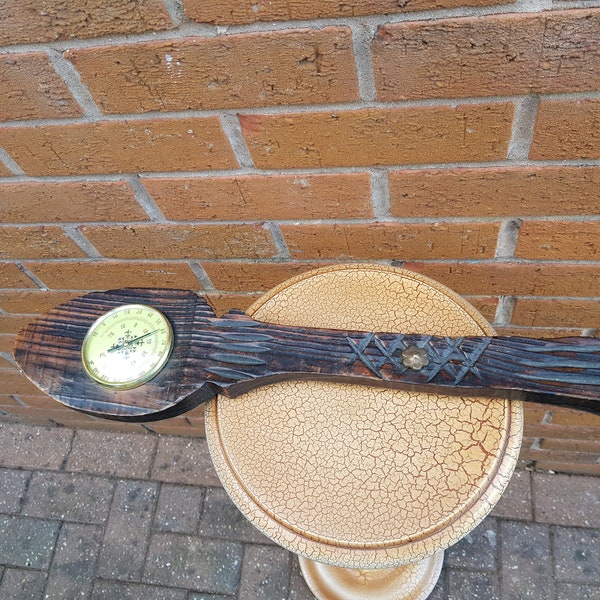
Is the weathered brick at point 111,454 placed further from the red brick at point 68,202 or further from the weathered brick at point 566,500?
the weathered brick at point 566,500

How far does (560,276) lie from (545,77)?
1.55 ft

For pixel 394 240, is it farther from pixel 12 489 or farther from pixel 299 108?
pixel 12 489

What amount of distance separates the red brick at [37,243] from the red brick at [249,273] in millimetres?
→ 312

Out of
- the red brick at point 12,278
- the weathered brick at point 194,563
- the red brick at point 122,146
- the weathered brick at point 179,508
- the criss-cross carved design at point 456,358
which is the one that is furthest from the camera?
the weathered brick at point 179,508

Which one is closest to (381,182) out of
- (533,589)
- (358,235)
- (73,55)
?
(358,235)

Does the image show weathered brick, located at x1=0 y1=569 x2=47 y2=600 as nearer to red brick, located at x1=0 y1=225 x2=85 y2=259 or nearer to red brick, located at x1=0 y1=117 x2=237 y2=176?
red brick, located at x1=0 y1=225 x2=85 y2=259

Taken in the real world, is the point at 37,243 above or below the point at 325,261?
above

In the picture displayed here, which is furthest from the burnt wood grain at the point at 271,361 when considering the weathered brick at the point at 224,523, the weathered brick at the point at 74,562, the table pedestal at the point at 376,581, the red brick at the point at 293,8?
the weathered brick at the point at 74,562

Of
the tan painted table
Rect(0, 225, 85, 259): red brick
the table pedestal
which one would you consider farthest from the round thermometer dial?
the table pedestal

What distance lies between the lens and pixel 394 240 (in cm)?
106

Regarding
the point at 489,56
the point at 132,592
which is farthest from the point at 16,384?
the point at 489,56

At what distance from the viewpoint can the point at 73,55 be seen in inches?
31.6

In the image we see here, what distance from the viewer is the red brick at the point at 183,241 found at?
1109mm

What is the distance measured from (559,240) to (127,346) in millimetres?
803
